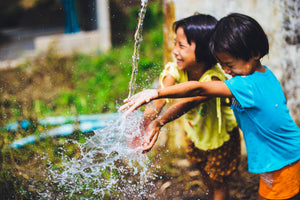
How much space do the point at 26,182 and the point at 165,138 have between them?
1.21 m

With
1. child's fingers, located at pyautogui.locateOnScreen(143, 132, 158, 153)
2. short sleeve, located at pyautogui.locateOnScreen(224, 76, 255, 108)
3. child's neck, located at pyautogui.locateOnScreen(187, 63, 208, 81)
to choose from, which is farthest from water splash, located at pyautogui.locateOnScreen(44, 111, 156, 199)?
short sleeve, located at pyautogui.locateOnScreen(224, 76, 255, 108)

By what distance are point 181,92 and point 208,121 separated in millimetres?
613

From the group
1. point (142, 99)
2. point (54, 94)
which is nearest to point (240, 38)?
point (142, 99)

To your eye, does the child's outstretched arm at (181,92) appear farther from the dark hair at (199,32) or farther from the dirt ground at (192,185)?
the dirt ground at (192,185)

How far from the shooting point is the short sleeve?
5.17 feet

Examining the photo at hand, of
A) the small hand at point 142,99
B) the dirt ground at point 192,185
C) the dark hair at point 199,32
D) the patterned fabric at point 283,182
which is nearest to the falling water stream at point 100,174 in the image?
the dirt ground at point 192,185

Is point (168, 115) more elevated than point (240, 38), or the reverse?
point (240, 38)

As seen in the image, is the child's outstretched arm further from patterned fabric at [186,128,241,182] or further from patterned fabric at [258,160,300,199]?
patterned fabric at [186,128,241,182]

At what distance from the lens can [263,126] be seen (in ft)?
5.47

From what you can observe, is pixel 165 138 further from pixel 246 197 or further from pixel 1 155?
pixel 1 155

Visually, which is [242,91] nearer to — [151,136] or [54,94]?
[151,136]

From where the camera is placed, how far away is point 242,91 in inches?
62.2

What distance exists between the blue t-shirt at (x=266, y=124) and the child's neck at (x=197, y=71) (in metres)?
0.42

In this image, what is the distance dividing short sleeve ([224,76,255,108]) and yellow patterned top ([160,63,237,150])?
0.42 meters
